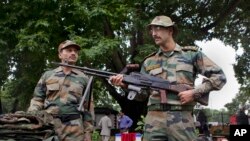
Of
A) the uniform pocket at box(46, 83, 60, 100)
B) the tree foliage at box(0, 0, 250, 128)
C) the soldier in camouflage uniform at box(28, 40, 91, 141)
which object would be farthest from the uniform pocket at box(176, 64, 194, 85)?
the tree foliage at box(0, 0, 250, 128)

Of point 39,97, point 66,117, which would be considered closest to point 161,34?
point 66,117

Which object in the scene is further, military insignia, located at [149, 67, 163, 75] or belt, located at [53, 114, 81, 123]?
belt, located at [53, 114, 81, 123]

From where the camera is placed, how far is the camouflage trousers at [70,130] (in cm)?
506

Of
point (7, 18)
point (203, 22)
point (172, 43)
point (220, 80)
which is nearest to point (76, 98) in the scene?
point (172, 43)

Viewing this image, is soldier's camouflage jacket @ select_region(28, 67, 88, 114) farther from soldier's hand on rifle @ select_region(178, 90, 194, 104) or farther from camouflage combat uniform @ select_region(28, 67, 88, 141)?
soldier's hand on rifle @ select_region(178, 90, 194, 104)

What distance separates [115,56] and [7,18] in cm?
485

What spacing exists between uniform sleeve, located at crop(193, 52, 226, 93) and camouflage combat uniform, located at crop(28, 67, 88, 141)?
5.30ft

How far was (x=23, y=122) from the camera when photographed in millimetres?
4297

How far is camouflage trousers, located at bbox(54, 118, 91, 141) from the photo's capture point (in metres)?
5.06

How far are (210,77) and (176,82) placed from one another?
305mm

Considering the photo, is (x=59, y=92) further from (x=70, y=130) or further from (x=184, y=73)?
(x=184, y=73)

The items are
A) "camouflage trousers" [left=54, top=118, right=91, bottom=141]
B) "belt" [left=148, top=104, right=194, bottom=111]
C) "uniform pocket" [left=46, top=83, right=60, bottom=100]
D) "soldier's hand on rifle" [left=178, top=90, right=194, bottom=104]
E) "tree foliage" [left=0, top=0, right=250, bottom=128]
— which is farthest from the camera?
"tree foliage" [left=0, top=0, right=250, bottom=128]

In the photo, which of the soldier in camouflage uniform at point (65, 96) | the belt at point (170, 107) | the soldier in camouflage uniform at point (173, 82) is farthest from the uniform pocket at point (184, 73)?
the soldier in camouflage uniform at point (65, 96)

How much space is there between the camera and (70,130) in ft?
16.7
